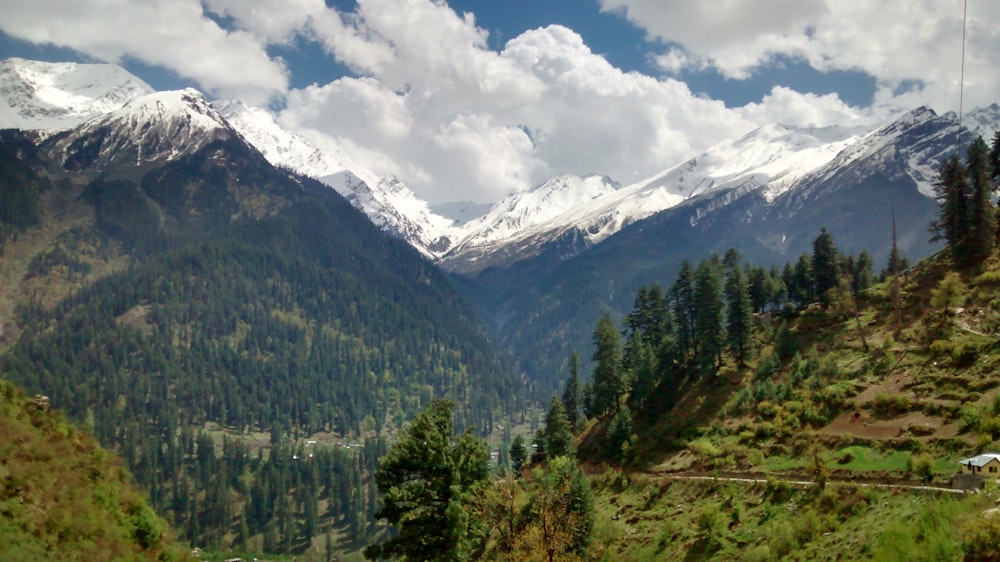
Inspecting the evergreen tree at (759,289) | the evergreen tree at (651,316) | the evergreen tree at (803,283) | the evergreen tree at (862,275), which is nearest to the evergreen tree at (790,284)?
the evergreen tree at (803,283)

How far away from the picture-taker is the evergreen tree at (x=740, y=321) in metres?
81.9

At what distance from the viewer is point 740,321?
270 feet

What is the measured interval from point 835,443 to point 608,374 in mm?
40952

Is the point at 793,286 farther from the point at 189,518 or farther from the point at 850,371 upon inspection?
the point at 189,518

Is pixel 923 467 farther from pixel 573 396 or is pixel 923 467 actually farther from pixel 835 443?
pixel 573 396

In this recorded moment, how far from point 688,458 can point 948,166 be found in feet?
184

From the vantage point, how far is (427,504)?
37625mm

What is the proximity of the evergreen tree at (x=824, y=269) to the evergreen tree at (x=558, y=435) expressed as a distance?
42.3 metres

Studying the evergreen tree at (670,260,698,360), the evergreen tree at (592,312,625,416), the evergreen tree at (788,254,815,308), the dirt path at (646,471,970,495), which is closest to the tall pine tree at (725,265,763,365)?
the evergreen tree at (670,260,698,360)

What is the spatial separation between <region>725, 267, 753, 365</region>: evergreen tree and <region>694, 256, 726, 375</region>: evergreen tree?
121 cm

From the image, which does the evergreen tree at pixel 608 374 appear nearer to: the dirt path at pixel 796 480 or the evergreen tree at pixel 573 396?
the evergreen tree at pixel 573 396

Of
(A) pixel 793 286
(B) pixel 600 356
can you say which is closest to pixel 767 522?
(B) pixel 600 356

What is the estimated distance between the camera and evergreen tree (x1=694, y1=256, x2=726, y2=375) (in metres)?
81.5

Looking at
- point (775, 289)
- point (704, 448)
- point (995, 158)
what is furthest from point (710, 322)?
point (995, 158)
